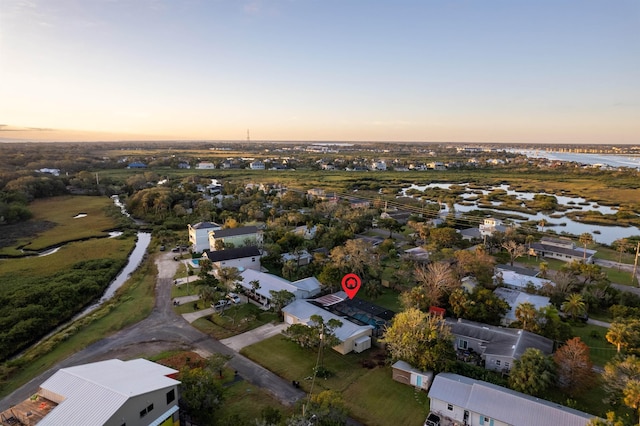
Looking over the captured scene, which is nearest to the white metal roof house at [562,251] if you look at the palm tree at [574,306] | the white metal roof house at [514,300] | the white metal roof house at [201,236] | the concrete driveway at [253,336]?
the white metal roof house at [514,300]

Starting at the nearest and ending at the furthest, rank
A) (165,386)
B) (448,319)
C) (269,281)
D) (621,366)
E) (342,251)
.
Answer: (165,386)
(621,366)
(448,319)
(269,281)
(342,251)

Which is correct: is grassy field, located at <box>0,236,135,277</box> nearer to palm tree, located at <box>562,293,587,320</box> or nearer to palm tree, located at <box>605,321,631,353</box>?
palm tree, located at <box>562,293,587,320</box>

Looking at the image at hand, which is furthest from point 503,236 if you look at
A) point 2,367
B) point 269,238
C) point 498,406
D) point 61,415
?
point 2,367

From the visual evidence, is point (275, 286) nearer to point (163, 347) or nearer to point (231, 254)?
point (231, 254)

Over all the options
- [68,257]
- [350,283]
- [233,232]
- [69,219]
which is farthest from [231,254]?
[69,219]

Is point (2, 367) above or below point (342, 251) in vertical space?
below

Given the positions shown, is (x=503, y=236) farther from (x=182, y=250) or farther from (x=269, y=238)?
(x=182, y=250)

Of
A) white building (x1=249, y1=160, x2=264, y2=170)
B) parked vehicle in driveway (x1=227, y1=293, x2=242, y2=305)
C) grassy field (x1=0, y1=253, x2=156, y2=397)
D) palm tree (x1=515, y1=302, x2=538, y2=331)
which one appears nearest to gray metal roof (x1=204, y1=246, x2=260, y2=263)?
grassy field (x1=0, y1=253, x2=156, y2=397)

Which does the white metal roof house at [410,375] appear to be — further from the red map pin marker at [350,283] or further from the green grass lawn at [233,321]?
the red map pin marker at [350,283]
